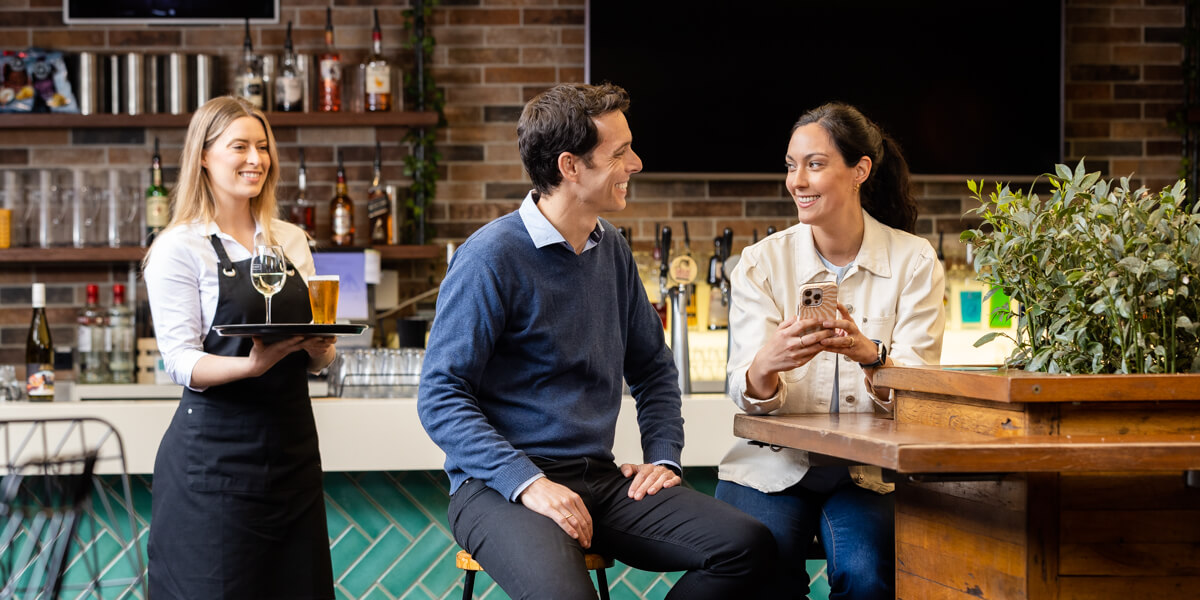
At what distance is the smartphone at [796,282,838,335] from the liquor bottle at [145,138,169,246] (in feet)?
9.71

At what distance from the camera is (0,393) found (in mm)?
3121

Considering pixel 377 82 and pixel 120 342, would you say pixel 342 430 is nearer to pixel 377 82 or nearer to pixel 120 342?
pixel 120 342

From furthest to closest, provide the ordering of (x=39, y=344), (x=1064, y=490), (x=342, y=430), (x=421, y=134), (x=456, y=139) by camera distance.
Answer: (x=456, y=139), (x=421, y=134), (x=39, y=344), (x=342, y=430), (x=1064, y=490)

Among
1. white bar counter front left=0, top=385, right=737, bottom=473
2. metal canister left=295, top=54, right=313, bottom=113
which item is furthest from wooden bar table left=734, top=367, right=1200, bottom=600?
metal canister left=295, top=54, right=313, bottom=113

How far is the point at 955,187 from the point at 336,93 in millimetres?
Result: 2529

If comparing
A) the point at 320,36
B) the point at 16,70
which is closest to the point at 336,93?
the point at 320,36

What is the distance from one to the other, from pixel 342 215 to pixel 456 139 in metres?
0.57

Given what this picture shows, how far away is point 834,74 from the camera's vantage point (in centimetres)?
428

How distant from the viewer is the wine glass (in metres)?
2.15

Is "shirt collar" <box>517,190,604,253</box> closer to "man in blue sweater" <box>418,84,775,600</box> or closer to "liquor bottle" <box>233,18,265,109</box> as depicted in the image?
"man in blue sweater" <box>418,84,775,600</box>

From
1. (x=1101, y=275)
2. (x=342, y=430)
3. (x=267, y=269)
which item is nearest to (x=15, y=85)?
(x=342, y=430)

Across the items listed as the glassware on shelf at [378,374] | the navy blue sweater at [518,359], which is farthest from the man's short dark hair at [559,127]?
the glassware on shelf at [378,374]

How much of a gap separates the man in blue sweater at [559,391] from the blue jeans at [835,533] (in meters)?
0.16

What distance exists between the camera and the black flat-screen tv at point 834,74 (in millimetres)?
4215
